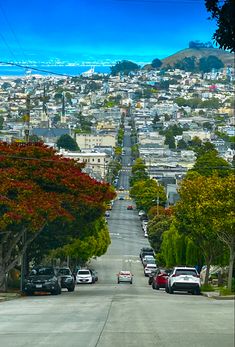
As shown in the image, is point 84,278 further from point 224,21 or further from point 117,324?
point 224,21

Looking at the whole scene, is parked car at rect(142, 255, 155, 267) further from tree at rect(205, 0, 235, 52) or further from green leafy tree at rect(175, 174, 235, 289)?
tree at rect(205, 0, 235, 52)

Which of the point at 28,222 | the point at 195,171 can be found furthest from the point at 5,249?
the point at 195,171

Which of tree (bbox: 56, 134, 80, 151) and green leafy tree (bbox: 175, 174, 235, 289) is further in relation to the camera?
tree (bbox: 56, 134, 80, 151)

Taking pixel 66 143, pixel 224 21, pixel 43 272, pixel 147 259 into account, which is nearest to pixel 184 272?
pixel 43 272

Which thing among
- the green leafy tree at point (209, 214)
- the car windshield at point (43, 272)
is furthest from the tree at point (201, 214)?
the car windshield at point (43, 272)

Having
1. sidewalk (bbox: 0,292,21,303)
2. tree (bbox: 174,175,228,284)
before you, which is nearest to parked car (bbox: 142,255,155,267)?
tree (bbox: 174,175,228,284)

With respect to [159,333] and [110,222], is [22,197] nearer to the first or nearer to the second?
[159,333]

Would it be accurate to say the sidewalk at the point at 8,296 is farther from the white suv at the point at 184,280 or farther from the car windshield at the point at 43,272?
the white suv at the point at 184,280
